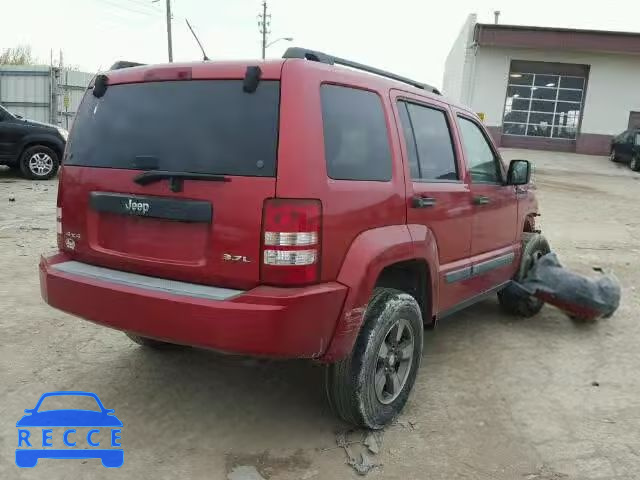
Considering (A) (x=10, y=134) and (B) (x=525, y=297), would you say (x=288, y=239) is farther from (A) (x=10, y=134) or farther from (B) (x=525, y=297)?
(A) (x=10, y=134)

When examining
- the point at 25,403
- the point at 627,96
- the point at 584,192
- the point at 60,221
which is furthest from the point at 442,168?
the point at 627,96

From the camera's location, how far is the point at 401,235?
3084 mm

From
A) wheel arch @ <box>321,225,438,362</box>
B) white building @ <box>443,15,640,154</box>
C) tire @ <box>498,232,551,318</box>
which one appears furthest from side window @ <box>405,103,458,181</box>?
white building @ <box>443,15,640,154</box>

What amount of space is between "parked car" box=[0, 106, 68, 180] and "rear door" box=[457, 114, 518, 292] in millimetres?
10383

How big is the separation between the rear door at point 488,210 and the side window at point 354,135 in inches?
45.2

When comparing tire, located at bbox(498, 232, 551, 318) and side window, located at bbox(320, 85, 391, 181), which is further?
tire, located at bbox(498, 232, 551, 318)

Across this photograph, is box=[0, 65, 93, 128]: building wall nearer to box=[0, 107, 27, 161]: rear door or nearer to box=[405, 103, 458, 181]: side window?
box=[0, 107, 27, 161]: rear door

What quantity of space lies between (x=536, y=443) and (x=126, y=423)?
7.18ft

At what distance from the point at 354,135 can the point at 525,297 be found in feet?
9.50

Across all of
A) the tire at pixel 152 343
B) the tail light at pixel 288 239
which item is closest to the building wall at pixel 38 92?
the tire at pixel 152 343

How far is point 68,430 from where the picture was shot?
10.1ft

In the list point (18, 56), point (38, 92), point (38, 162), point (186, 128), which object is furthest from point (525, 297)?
point (18, 56)

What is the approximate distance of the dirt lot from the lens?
2850 mm

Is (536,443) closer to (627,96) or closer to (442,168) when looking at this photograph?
(442,168)
